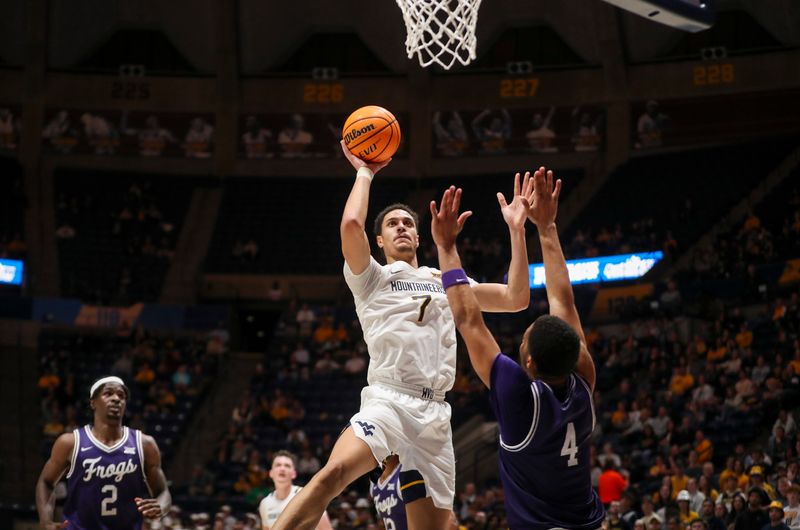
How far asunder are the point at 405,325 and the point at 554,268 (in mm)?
1690

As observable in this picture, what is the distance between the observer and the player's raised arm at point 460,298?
4367mm

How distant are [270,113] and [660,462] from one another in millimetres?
16039

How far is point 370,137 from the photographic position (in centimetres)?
649

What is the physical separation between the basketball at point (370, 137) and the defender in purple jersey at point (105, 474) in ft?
9.22

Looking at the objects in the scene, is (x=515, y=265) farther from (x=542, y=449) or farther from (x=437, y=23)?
(x=437, y=23)

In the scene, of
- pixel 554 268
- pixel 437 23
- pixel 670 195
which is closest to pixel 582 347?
pixel 554 268

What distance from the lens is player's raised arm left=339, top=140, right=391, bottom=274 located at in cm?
613

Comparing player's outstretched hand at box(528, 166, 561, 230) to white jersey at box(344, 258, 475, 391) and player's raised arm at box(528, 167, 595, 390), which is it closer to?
player's raised arm at box(528, 167, 595, 390)

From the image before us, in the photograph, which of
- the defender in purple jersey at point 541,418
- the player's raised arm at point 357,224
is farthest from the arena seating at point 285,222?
the defender in purple jersey at point 541,418

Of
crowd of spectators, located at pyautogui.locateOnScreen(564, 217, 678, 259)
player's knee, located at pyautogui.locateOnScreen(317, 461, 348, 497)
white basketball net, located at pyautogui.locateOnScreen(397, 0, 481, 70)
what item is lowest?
player's knee, located at pyautogui.locateOnScreen(317, 461, 348, 497)

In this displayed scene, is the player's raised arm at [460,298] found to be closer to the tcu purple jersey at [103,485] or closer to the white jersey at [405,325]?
the white jersey at [405,325]

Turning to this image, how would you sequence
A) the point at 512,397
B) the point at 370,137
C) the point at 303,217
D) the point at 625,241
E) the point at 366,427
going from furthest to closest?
the point at 303,217, the point at 625,241, the point at 370,137, the point at 366,427, the point at 512,397

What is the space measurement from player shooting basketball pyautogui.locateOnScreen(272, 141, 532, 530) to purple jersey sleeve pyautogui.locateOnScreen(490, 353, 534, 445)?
1547mm

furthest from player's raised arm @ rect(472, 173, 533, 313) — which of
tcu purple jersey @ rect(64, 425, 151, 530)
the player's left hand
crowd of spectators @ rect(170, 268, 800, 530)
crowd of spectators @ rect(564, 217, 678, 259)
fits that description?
crowd of spectators @ rect(564, 217, 678, 259)
